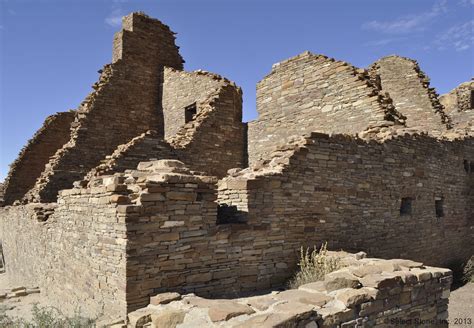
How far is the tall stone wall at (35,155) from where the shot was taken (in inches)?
603

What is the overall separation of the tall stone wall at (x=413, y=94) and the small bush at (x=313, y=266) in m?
9.00

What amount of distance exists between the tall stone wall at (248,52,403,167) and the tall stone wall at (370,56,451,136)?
5.47 m

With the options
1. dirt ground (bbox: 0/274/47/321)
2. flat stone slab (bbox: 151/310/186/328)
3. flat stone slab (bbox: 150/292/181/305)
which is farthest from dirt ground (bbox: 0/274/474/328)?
flat stone slab (bbox: 151/310/186/328)

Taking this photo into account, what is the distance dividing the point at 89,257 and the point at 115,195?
154cm

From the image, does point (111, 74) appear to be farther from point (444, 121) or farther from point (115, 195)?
point (444, 121)

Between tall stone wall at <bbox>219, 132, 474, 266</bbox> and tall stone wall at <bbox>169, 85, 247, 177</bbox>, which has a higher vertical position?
tall stone wall at <bbox>169, 85, 247, 177</bbox>

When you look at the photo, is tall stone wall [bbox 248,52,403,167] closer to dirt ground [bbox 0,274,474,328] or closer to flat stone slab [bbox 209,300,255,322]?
dirt ground [bbox 0,274,474,328]

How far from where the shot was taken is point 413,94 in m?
14.6

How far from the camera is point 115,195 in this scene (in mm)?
5117

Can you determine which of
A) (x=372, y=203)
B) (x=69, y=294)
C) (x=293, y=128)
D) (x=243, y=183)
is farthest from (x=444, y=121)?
(x=69, y=294)

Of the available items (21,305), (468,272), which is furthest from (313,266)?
(21,305)

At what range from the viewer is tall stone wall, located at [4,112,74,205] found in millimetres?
15305

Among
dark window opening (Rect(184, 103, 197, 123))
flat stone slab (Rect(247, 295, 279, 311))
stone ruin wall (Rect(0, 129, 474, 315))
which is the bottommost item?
flat stone slab (Rect(247, 295, 279, 311))

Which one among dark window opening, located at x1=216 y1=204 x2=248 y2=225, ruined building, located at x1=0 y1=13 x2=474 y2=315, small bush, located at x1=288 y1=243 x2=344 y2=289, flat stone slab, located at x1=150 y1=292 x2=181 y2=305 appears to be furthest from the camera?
dark window opening, located at x1=216 y1=204 x2=248 y2=225
